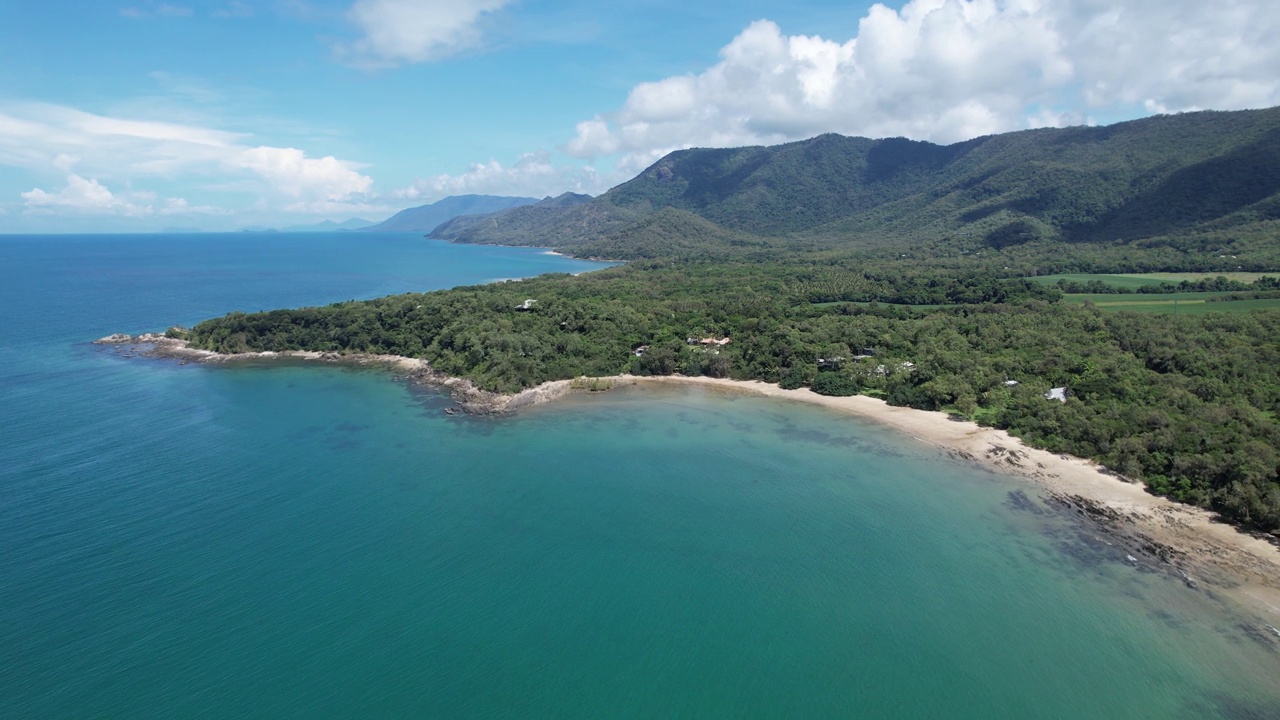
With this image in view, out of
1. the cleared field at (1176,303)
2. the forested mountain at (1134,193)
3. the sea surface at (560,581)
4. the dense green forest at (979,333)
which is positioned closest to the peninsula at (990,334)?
the dense green forest at (979,333)

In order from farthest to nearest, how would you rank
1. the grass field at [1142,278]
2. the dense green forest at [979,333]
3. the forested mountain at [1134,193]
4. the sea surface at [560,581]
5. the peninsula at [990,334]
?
the forested mountain at [1134,193]
the grass field at [1142,278]
the peninsula at [990,334]
the dense green forest at [979,333]
the sea surface at [560,581]

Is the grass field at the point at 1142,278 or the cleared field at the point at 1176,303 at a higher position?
the grass field at the point at 1142,278

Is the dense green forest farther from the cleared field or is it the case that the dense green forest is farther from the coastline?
the cleared field

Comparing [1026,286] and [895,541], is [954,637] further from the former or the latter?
[1026,286]

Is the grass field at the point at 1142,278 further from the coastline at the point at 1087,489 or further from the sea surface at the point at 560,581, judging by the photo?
the sea surface at the point at 560,581

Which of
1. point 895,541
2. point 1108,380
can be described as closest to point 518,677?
point 895,541

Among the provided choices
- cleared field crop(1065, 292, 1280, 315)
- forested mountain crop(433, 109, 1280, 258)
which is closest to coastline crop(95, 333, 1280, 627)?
cleared field crop(1065, 292, 1280, 315)

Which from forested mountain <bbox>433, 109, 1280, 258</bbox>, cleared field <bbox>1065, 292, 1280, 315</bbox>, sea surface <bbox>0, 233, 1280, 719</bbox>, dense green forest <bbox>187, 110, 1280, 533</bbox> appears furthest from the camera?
forested mountain <bbox>433, 109, 1280, 258</bbox>
